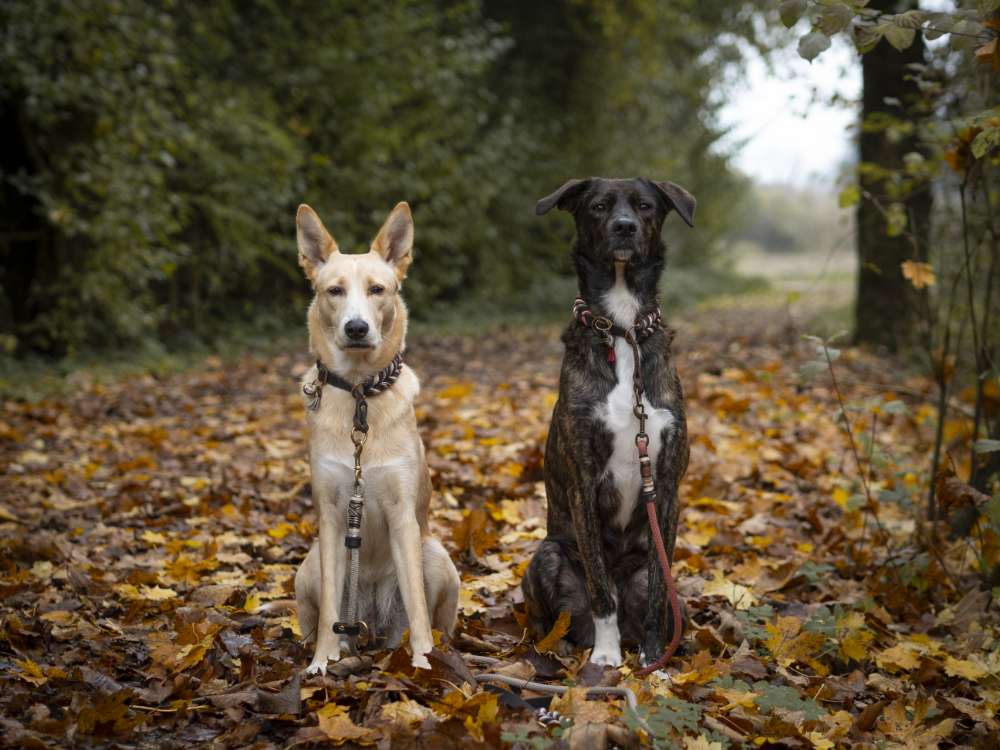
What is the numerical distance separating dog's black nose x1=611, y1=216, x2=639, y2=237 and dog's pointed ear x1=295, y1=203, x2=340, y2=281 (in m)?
1.09

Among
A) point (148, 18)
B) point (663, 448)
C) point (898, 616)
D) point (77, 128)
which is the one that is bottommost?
point (898, 616)

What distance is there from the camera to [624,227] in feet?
11.6

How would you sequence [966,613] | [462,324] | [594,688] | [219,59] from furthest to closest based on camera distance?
[462,324] → [219,59] → [966,613] → [594,688]

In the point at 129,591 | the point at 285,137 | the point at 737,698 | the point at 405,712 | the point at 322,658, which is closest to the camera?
the point at 405,712

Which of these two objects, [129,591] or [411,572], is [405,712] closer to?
[411,572]

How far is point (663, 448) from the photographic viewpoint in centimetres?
350

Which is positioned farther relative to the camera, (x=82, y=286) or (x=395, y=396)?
(x=82, y=286)

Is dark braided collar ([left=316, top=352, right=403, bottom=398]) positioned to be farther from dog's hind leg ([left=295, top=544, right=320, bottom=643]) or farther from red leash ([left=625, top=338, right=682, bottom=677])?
red leash ([left=625, top=338, right=682, bottom=677])

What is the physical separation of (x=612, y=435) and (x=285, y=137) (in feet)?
36.0

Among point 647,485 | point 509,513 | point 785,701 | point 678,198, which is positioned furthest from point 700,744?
point 509,513

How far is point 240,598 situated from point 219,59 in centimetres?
1126

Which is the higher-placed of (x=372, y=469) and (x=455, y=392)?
(x=372, y=469)

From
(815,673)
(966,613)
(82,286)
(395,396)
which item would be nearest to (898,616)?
(966,613)

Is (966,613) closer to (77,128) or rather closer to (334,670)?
(334,670)
